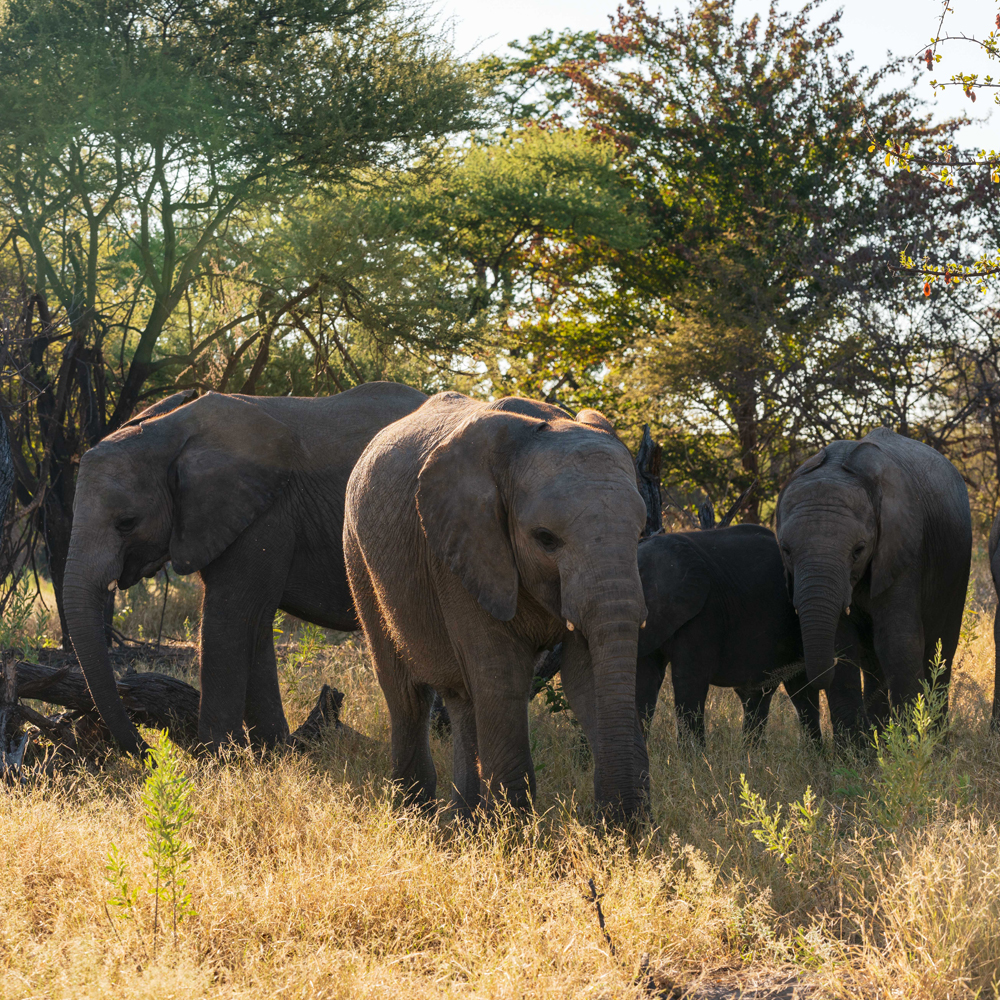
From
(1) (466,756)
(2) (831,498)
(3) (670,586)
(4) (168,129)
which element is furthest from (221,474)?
(4) (168,129)

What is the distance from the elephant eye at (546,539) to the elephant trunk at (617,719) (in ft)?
1.16

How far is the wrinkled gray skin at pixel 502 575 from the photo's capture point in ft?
14.4

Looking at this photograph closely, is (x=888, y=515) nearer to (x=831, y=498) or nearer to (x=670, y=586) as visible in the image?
(x=831, y=498)

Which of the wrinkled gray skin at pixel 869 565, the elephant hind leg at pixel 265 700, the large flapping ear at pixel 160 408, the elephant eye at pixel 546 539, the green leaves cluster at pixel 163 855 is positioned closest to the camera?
the green leaves cluster at pixel 163 855

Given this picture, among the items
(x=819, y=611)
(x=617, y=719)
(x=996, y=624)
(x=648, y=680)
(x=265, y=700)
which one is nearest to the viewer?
(x=617, y=719)

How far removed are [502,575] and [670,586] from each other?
8.51ft

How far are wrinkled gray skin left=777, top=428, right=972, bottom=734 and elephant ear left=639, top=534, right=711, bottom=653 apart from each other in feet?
1.90

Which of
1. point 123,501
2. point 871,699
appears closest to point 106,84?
point 123,501

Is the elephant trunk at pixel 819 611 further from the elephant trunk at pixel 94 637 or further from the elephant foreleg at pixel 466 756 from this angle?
the elephant trunk at pixel 94 637

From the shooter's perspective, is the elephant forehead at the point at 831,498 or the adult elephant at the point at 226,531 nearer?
the elephant forehead at the point at 831,498

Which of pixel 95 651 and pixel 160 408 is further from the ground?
pixel 160 408

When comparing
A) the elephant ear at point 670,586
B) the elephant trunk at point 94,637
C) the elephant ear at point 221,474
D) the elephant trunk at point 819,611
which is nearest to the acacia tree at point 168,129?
the elephant ear at point 221,474

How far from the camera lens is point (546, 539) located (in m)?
4.57

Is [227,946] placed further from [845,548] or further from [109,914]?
Result: [845,548]
